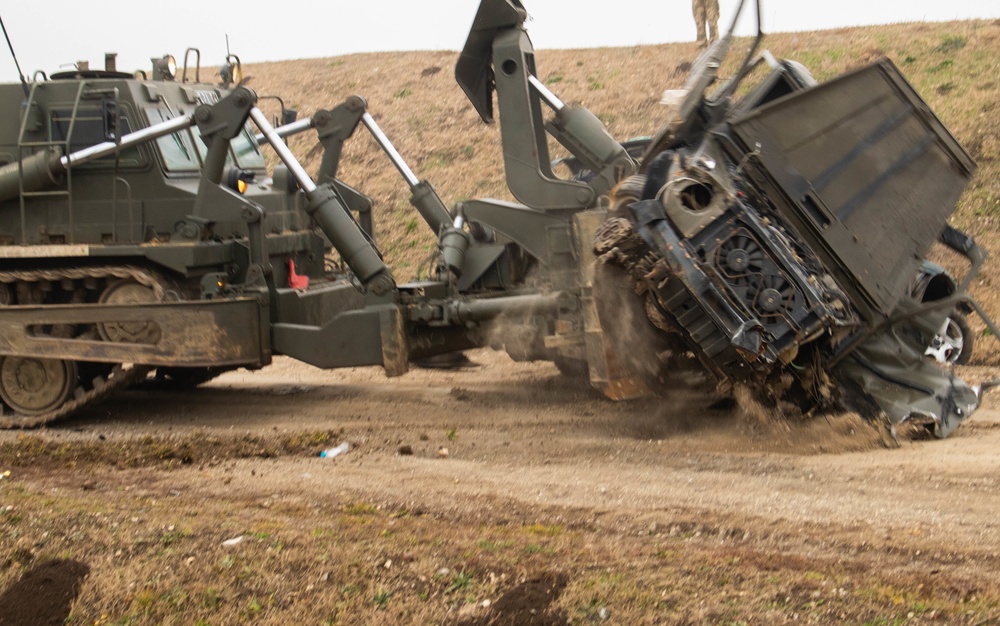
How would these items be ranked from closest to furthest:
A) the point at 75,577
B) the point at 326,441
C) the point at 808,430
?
1. the point at 75,577
2. the point at 808,430
3. the point at 326,441

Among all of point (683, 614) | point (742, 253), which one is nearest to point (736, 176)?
point (742, 253)

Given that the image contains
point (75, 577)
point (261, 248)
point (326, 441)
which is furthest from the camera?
point (261, 248)

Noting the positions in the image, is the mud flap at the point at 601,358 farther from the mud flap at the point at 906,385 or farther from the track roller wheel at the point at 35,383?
the track roller wheel at the point at 35,383

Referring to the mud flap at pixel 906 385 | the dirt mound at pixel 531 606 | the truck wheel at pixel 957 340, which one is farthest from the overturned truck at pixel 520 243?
the dirt mound at pixel 531 606

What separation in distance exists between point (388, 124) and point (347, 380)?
11.9 m

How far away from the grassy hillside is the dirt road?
6806mm

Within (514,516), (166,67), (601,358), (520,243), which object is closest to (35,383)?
(166,67)

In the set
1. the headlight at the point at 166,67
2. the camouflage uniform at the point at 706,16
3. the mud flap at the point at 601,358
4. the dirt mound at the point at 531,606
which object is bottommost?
the dirt mound at the point at 531,606

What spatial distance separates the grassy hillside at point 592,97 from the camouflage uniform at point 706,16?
44cm

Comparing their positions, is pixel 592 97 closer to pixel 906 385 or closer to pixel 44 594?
pixel 906 385

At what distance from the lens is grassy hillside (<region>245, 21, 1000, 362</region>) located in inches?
628

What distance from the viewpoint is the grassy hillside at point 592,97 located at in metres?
16.0

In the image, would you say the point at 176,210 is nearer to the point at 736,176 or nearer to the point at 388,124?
the point at 736,176

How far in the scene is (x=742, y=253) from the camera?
701 centimetres
